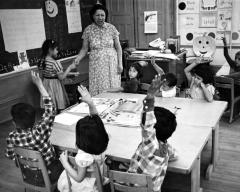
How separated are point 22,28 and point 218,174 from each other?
3367mm

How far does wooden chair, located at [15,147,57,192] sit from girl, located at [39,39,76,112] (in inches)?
74.0

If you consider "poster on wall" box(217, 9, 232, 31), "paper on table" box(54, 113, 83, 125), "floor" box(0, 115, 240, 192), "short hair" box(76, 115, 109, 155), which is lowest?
"floor" box(0, 115, 240, 192)

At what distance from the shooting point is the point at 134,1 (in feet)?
19.8

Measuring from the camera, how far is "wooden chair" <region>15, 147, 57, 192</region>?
1852 millimetres

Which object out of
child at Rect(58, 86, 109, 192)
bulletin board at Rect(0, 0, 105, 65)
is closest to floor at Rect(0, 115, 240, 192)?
child at Rect(58, 86, 109, 192)

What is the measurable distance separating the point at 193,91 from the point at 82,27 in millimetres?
3280

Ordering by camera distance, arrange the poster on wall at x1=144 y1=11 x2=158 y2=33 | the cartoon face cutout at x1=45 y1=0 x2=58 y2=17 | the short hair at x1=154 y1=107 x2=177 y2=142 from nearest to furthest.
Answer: the short hair at x1=154 y1=107 x2=177 y2=142 < the cartoon face cutout at x1=45 y1=0 x2=58 y2=17 < the poster on wall at x1=144 y1=11 x2=158 y2=33

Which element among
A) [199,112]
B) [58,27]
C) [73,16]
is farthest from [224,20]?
[199,112]

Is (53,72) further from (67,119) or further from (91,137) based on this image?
(91,137)

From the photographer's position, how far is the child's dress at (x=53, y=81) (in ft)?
12.3

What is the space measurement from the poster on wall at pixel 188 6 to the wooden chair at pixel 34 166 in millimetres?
4528

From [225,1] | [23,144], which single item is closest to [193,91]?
[23,144]

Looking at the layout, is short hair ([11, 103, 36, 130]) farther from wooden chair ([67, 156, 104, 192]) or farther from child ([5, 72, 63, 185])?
wooden chair ([67, 156, 104, 192])

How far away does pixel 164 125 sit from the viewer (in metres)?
1.66
